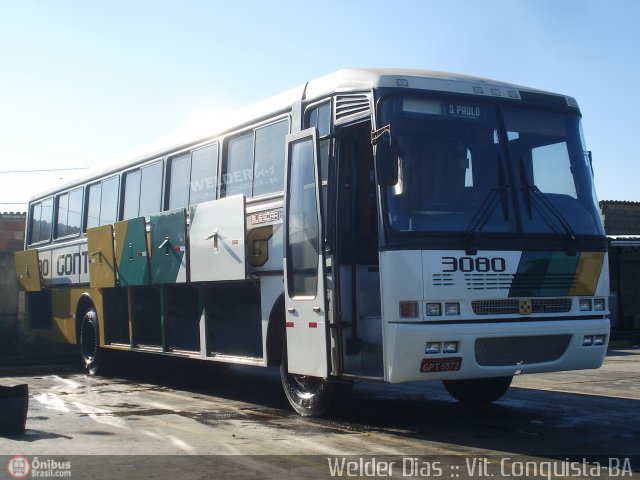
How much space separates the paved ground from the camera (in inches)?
263

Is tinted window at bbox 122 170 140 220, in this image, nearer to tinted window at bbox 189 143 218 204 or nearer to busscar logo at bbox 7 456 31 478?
tinted window at bbox 189 143 218 204

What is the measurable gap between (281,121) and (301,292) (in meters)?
2.20

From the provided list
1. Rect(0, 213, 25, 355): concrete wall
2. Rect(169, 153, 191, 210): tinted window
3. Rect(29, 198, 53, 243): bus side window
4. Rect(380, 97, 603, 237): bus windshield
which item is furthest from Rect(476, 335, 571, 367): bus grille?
Rect(0, 213, 25, 355): concrete wall

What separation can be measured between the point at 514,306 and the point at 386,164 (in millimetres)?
1843

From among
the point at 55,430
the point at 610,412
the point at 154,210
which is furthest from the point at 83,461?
the point at 154,210

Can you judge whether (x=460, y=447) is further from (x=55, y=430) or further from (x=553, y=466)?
(x=55, y=430)

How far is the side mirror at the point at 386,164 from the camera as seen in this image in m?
7.72

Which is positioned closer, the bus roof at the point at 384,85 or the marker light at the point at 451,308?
the marker light at the point at 451,308

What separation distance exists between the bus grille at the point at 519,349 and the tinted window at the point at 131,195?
7527mm

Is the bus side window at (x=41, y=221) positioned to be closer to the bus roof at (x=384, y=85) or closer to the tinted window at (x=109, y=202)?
the tinted window at (x=109, y=202)

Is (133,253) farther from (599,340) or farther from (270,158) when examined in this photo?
(599,340)

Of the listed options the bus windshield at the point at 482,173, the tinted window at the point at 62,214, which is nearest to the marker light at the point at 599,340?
the bus windshield at the point at 482,173

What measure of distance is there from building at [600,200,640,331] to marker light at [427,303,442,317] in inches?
727

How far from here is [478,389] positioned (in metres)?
10.3
